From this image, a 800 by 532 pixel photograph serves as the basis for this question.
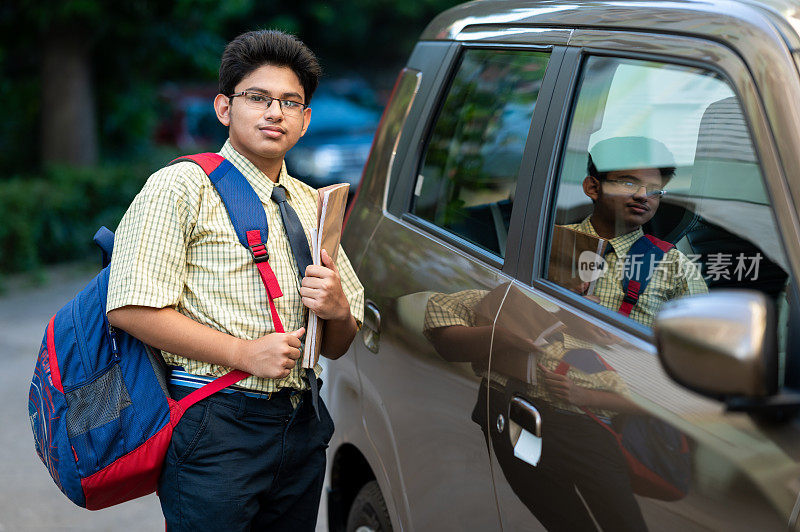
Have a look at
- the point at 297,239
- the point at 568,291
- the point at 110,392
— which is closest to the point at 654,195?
the point at 568,291

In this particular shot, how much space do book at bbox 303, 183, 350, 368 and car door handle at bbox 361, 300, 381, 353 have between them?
1.32ft

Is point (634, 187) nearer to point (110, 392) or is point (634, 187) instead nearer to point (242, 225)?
point (242, 225)

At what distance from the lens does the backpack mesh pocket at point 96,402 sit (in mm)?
2066

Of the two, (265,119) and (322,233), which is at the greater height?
(265,119)

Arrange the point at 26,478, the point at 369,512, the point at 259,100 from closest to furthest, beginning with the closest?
1. the point at 259,100
2. the point at 369,512
3. the point at 26,478

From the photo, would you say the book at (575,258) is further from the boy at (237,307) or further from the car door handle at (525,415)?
the boy at (237,307)

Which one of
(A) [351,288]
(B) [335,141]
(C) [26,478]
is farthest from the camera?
(B) [335,141]

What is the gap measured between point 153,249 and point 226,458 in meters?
0.52

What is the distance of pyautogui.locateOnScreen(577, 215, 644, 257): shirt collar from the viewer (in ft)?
6.52

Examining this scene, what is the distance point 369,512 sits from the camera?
2777mm

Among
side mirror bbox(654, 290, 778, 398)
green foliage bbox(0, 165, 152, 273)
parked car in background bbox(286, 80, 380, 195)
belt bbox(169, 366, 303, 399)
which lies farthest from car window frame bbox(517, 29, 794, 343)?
parked car in background bbox(286, 80, 380, 195)

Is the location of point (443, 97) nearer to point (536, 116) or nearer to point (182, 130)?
point (536, 116)

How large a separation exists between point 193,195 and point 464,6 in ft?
4.11

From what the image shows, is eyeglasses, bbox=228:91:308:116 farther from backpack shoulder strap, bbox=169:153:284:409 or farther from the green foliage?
the green foliage
